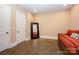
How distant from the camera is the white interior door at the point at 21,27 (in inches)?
119

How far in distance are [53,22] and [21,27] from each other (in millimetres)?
942

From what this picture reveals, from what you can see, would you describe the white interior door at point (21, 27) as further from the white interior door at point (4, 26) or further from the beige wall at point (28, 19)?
the white interior door at point (4, 26)

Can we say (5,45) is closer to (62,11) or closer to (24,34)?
(24,34)

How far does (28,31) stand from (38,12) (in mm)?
745

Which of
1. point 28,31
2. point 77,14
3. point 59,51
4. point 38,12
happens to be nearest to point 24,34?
point 28,31

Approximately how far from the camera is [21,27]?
122 inches

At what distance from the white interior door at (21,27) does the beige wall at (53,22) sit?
468 mm

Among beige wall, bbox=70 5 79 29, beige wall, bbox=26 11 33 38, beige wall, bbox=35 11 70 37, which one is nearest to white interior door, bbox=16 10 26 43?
beige wall, bbox=26 11 33 38

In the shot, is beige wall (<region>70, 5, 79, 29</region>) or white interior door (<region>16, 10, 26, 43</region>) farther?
white interior door (<region>16, 10, 26, 43</region>)

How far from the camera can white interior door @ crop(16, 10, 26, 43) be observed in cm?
302

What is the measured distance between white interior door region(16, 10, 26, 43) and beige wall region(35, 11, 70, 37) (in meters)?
0.47

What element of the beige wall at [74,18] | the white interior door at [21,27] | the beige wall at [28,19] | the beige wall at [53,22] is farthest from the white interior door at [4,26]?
the beige wall at [74,18]

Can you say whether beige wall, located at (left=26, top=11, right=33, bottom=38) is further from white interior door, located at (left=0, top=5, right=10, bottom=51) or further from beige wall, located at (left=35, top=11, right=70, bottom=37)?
white interior door, located at (left=0, top=5, right=10, bottom=51)

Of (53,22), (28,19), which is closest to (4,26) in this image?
(28,19)
